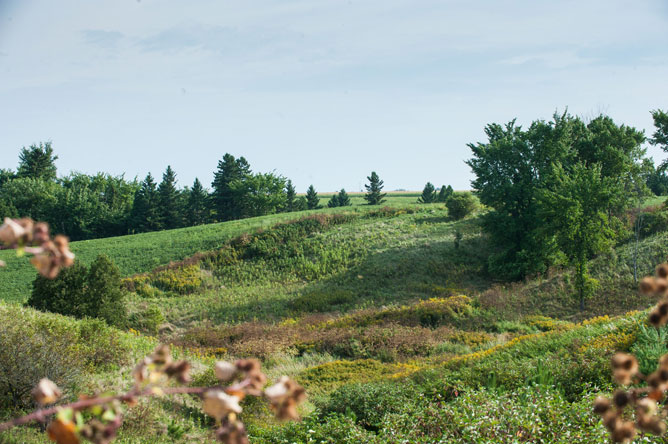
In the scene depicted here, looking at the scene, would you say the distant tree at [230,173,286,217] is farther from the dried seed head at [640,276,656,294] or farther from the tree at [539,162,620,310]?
the dried seed head at [640,276,656,294]

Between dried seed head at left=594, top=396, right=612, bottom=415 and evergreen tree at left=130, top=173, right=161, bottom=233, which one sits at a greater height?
evergreen tree at left=130, top=173, right=161, bottom=233

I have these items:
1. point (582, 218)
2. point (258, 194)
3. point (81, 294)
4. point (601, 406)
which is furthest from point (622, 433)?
point (258, 194)

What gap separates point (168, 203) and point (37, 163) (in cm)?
→ 2470

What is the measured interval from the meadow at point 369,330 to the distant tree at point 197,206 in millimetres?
22373

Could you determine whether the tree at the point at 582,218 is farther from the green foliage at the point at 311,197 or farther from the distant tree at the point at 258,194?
the green foliage at the point at 311,197

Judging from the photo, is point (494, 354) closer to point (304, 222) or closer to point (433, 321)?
point (433, 321)

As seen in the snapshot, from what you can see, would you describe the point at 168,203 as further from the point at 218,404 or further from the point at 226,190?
the point at 218,404

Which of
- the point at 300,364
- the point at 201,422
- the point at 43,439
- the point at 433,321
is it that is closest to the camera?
the point at 43,439

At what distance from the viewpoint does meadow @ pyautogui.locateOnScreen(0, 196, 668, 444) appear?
6668 mm

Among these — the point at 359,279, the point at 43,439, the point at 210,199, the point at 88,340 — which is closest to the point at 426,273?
the point at 359,279

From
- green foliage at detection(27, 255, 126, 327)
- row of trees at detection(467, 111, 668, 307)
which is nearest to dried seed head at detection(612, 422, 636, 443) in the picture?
green foliage at detection(27, 255, 126, 327)

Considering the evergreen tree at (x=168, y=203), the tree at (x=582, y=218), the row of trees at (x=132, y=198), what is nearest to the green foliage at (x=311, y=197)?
the row of trees at (x=132, y=198)

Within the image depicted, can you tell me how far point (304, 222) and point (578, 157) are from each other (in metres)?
19.9

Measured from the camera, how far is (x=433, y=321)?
16781 millimetres
